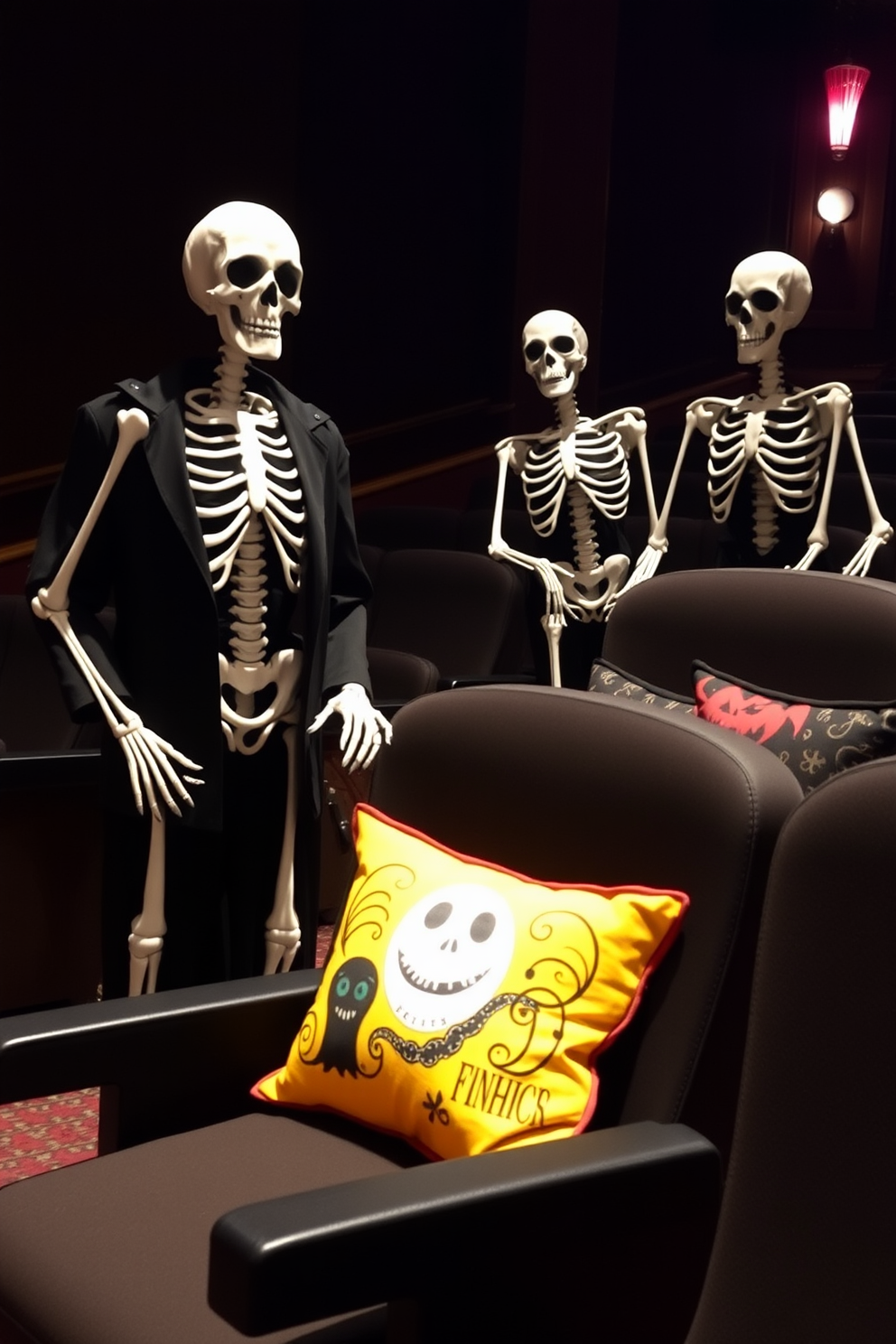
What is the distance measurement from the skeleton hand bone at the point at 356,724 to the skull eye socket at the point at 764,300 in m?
A: 2.47

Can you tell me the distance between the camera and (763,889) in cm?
147

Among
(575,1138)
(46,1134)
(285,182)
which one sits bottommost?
(46,1134)

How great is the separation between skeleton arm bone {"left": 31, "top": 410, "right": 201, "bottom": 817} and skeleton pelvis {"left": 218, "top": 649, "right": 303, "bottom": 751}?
0.37 ft

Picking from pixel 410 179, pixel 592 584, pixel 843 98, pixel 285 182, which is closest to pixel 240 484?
pixel 592 584

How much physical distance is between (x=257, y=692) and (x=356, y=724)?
0.19 meters

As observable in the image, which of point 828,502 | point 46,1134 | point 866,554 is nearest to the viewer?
point 46,1134

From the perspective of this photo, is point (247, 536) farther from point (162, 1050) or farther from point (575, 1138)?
point (575, 1138)

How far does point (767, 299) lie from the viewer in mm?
4422

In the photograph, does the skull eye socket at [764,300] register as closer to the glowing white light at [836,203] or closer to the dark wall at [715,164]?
the dark wall at [715,164]

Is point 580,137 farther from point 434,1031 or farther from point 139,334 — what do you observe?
point 434,1031

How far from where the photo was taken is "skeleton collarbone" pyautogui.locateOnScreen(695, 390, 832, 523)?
4258 mm

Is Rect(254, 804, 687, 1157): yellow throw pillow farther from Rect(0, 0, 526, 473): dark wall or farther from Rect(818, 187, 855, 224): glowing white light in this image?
Rect(818, 187, 855, 224): glowing white light

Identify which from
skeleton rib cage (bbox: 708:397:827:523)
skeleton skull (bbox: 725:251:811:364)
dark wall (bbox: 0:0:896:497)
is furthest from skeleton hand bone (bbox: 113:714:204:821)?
dark wall (bbox: 0:0:896:497)

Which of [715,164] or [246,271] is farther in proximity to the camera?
[715,164]
